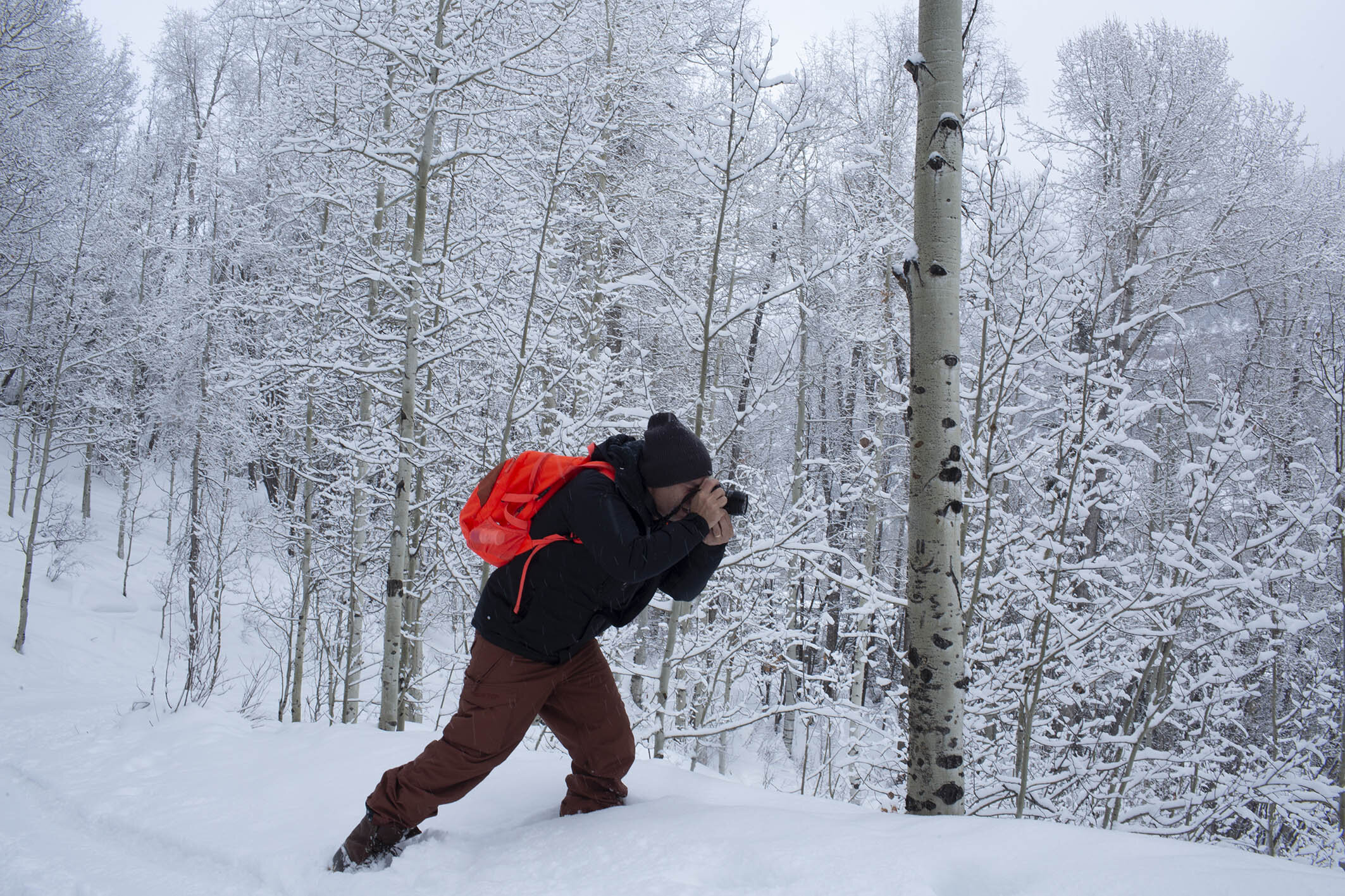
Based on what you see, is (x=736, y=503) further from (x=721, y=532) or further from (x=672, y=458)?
(x=672, y=458)

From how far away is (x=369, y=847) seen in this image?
6.90 ft

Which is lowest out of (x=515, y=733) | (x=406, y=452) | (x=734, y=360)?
(x=515, y=733)

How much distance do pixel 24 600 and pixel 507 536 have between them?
13302 millimetres

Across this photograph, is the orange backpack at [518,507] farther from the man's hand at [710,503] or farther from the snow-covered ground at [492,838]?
the snow-covered ground at [492,838]

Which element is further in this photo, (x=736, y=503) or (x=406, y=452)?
(x=406, y=452)

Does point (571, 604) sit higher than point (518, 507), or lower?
lower

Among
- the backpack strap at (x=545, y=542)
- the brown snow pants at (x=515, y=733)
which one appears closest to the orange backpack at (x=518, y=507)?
the backpack strap at (x=545, y=542)

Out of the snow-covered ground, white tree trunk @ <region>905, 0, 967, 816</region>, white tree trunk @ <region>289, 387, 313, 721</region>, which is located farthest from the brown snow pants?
white tree trunk @ <region>289, 387, 313, 721</region>

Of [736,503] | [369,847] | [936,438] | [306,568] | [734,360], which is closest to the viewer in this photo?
[369,847]

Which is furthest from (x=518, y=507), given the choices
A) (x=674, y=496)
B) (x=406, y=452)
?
(x=406, y=452)

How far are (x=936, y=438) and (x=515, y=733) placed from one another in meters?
1.73

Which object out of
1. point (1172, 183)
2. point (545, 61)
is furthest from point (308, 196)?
point (1172, 183)

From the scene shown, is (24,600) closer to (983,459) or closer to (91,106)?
(91,106)

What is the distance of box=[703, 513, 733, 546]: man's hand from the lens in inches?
85.2
